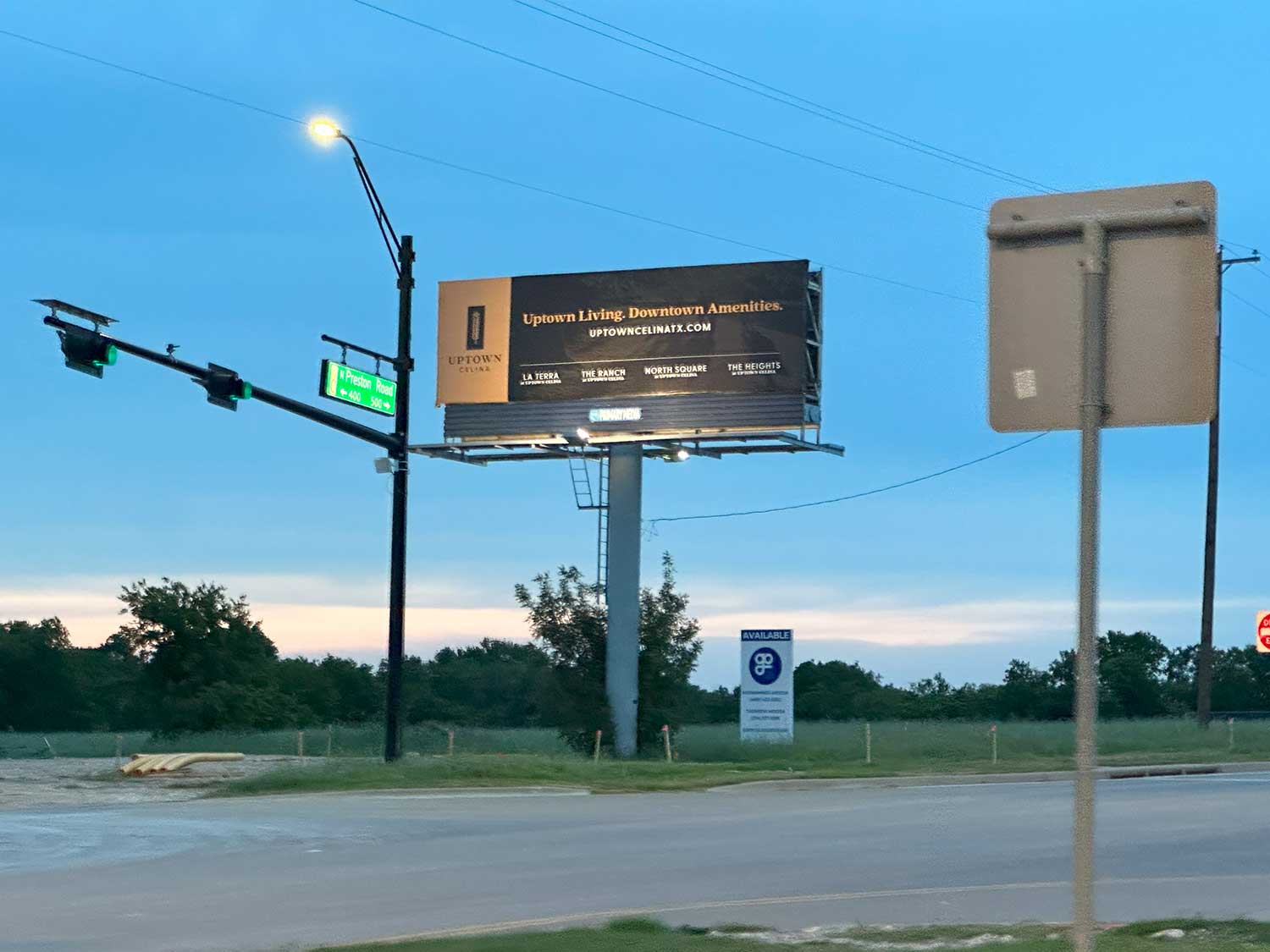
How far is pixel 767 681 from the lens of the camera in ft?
127

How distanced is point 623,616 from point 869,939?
101 feet

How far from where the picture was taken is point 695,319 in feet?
134

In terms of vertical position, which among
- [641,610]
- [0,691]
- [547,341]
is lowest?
[0,691]

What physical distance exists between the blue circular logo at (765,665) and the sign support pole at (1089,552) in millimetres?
33469

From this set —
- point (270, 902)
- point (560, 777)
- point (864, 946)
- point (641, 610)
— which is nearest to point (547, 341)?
point (641, 610)

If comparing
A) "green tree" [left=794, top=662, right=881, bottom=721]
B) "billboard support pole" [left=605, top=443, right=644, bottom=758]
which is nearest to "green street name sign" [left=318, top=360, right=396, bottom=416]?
"billboard support pole" [left=605, top=443, right=644, bottom=758]

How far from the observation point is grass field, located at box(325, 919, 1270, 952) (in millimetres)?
9125

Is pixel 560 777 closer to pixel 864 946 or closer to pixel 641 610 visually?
pixel 641 610

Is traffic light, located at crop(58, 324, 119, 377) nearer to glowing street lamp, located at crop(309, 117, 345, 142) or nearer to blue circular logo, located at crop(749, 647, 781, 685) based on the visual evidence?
glowing street lamp, located at crop(309, 117, 345, 142)

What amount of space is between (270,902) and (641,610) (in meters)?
29.6

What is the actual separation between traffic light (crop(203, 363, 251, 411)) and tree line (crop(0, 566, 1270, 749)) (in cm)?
1624

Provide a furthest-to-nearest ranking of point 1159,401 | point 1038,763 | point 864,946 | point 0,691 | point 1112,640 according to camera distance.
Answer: point 1112,640
point 0,691
point 1038,763
point 864,946
point 1159,401

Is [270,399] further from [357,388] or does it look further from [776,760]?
[776,760]

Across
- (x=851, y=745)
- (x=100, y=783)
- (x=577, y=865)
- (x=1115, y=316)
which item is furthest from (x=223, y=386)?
(x=1115, y=316)
